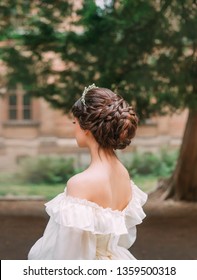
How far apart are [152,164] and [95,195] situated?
52.3ft

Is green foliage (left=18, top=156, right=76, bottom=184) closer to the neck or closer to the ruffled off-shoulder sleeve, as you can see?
the ruffled off-shoulder sleeve

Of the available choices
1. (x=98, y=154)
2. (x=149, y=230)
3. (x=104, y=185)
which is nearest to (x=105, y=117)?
(x=98, y=154)

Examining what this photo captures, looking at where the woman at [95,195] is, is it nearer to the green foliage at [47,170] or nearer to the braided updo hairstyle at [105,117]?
the braided updo hairstyle at [105,117]

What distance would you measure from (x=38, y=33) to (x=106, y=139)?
7250 mm

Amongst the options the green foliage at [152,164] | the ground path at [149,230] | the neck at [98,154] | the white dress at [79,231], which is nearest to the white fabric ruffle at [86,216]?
the white dress at [79,231]

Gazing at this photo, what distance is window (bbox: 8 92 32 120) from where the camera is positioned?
862 inches

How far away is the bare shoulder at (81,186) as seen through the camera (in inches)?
76.0

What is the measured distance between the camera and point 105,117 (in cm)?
202

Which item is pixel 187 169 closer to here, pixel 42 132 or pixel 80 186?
pixel 80 186

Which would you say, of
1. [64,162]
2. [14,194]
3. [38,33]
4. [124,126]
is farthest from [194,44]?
[64,162]

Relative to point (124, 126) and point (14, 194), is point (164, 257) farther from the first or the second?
point (14, 194)

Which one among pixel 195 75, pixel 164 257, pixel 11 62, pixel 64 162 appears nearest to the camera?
pixel 164 257

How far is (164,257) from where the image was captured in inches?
225

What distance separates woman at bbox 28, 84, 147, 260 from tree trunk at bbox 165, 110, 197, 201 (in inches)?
290
